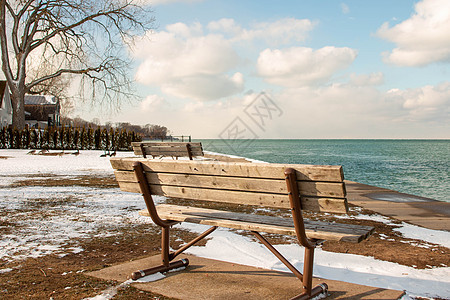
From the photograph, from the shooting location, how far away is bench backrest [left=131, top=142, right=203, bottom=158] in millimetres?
10797

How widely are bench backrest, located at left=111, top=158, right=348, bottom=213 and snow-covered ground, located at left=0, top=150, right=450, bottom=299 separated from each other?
43.2 inches

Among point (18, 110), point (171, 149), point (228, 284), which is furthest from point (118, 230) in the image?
point (18, 110)

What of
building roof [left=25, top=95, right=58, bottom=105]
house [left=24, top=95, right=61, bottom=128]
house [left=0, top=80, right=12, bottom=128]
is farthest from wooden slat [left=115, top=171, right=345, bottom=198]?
building roof [left=25, top=95, right=58, bottom=105]

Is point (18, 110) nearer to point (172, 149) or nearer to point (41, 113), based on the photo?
point (172, 149)

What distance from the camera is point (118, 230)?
5.15 meters

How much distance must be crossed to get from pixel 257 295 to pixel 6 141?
3038 cm

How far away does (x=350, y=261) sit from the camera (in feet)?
12.9

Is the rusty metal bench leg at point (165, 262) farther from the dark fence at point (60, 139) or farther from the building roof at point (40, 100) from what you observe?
the building roof at point (40, 100)

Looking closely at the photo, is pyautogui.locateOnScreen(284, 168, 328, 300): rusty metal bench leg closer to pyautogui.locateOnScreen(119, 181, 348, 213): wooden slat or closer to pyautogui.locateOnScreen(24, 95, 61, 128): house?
pyautogui.locateOnScreen(119, 181, 348, 213): wooden slat

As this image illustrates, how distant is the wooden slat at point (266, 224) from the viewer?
275cm

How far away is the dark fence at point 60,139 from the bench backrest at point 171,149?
18.6m

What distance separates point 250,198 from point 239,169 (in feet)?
0.78

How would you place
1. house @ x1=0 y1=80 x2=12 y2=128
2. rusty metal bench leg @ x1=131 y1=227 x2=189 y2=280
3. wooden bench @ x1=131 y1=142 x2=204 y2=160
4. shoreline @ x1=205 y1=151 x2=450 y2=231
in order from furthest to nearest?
house @ x1=0 y1=80 x2=12 y2=128 < wooden bench @ x1=131 y1=142 x2=204 y2=160 < shoreline @ x1=205 y1=151 x2=450 y2=231 < rusty metal bench leg @ x1=131 y1=227 x2=189 y2=280

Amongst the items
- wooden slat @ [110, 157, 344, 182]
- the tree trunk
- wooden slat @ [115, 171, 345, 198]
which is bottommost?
wooden slat @ [115, 171, 345, 198]
